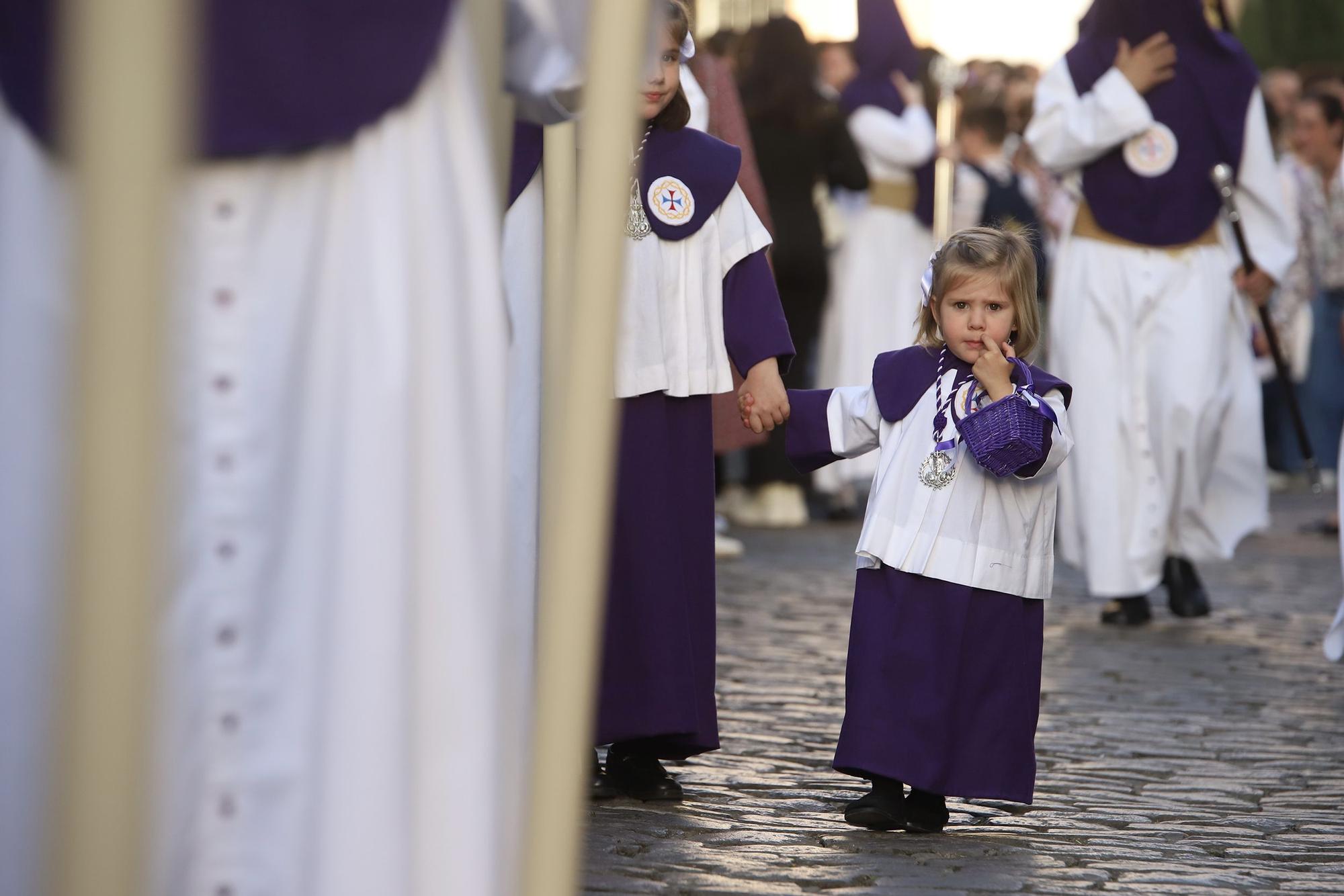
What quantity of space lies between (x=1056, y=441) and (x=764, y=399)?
61 cm

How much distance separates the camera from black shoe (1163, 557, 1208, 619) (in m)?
7.48

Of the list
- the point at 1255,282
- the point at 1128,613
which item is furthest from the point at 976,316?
the point at 1255,282

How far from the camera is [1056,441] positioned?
3977mm

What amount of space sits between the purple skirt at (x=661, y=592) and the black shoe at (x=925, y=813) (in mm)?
446

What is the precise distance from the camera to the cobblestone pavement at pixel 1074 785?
12.1 ft

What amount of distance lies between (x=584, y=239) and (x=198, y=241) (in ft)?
2.09

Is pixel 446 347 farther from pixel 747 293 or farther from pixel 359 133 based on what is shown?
pixel 747 293

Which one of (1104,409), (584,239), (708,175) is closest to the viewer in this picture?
(584,239)

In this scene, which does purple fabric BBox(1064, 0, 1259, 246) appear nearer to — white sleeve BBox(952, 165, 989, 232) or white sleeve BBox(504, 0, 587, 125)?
white sleeve BBox(952, 165, 989, 232)

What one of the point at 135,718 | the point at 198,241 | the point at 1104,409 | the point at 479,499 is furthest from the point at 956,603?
the point at 1104,409

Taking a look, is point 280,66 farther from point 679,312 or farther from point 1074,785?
point 1074,785

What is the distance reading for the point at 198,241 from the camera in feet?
7.25

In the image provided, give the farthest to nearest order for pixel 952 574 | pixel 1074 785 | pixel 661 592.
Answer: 1. pixel 1074 785
2. pixel 661 592
3. pixel 952 574

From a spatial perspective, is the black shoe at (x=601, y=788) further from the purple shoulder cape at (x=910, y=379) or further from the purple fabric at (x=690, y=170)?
the purple fabric at (x=690, y=170)
